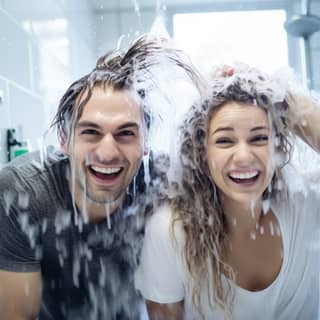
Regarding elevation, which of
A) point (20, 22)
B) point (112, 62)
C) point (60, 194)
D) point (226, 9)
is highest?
point (226, 9)

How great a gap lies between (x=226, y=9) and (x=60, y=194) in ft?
4.03

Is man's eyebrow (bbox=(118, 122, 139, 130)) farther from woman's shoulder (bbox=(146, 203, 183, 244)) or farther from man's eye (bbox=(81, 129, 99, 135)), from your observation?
woman's shoulder (bbox=(146, 203, 183, 244))

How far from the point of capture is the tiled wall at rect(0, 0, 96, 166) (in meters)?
1.20

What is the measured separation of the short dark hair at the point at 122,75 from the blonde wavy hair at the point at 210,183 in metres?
0.08

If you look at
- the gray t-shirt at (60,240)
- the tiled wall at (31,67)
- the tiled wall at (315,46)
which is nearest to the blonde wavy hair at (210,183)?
the gray t-shirt at (60,240)

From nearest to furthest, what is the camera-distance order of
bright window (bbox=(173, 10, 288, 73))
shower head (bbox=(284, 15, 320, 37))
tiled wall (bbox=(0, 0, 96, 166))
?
1. tiled wall (bbox=(0, 0, 96, 166))
2. bright window (bbox=(173, 10, 288, 73))
3. shower head (bbox=(284, 15, 320, 37))

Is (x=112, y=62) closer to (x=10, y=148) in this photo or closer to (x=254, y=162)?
(x=254, y=162)

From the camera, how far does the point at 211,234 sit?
84 centimetres

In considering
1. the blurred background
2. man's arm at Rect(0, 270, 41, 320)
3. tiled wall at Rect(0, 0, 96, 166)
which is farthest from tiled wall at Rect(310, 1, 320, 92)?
man's arm at Rect(0, 270, 41, 320)

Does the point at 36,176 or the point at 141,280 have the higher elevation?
the point at 36,176

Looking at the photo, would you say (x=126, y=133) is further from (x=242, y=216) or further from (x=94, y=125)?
(x=242, y=216)

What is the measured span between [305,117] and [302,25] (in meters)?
1.02

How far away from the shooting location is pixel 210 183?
0.87 m

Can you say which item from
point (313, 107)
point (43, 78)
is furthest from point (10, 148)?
point (313, 107)
